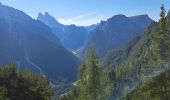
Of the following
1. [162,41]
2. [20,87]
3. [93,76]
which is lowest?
[20,87]

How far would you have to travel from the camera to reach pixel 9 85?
109 meters

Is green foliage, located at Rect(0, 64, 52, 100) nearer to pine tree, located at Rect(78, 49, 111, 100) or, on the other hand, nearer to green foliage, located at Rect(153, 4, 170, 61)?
pine tree, located at Rect(78, 49, 111, 100)

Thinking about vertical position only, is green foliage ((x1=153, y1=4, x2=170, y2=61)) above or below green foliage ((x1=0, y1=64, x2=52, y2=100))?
above

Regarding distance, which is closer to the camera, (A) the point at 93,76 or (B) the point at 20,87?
(A) the point at 93,76

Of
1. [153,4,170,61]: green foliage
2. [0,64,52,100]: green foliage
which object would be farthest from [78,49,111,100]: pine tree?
[0,64,52,100]: green foliage

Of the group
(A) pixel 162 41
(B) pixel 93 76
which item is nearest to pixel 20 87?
(B) pixel 93 76

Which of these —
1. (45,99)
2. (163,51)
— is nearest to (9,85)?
(45,99)

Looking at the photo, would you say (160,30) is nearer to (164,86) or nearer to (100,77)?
(164,86)

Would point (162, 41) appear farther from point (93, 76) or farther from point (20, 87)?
point (20, 87)

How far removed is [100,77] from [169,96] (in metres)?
20.0

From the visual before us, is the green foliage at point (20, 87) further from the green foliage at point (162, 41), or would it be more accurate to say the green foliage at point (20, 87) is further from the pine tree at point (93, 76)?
the green foliage at point (162, 41)

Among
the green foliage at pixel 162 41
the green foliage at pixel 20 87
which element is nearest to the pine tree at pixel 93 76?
the green foliage at pixel 162 41

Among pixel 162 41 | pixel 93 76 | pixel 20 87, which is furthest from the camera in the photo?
pixel 20 87

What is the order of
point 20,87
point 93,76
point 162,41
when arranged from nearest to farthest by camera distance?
1. point 162,41
2. point 93,76
3. point 20,87
